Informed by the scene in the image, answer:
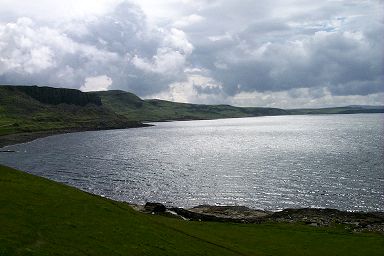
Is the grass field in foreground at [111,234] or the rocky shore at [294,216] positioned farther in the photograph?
the rocky shore at [294,216]

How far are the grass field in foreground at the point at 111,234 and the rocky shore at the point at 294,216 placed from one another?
10707 mm

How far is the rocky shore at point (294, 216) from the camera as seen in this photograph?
6638cm

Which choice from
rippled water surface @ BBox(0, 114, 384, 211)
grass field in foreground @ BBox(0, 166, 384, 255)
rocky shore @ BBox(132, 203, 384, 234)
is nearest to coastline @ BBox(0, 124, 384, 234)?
rocky shore @ BBox(132, 203, 384, 234)

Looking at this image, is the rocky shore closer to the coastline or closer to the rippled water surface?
the coastline

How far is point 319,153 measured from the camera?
177m

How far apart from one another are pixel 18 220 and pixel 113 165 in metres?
117

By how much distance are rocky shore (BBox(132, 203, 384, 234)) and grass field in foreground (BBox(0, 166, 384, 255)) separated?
422 inches

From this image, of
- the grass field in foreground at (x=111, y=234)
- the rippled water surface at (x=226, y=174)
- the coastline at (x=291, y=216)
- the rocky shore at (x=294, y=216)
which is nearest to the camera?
the grass field in foreground at (x=111, y=234)

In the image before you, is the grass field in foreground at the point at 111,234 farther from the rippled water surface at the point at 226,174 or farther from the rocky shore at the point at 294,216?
the rippled water surface at the point at 226,174

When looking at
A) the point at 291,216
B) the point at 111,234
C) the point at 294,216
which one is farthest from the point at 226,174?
the point at 111,234

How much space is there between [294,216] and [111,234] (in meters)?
46.1

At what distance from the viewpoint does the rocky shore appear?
6638 cm

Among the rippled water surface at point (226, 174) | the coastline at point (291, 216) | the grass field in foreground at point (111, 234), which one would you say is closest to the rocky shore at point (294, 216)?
the coastline at point (291, 216)

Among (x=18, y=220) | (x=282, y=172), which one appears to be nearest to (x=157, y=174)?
(x=282, y=172)
